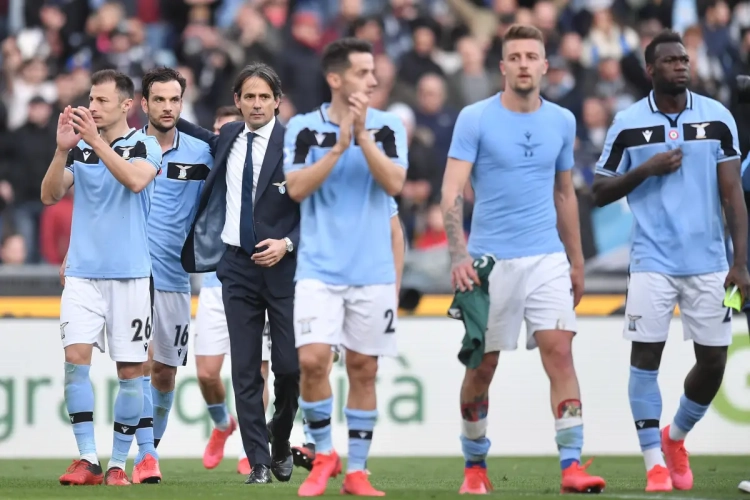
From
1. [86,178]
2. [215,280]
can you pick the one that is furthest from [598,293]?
[86,178]

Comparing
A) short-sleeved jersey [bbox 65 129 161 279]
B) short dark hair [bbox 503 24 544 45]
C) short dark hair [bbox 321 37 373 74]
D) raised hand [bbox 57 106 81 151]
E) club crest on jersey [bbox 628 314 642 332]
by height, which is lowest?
club crest on jersey [bbox 628 314 642 332]

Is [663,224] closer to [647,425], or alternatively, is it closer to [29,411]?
[647,425]

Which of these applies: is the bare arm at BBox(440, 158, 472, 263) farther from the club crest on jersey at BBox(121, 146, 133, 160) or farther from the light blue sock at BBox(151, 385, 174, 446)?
the light blue sock at BBox(151, 385, 174, 446)

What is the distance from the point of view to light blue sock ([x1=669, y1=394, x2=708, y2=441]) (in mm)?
9141

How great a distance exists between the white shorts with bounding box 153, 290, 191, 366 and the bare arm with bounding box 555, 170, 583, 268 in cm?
303

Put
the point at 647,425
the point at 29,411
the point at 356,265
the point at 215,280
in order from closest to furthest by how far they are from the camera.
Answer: the point at 356,265, the point at 647,425, the point at 215,280, the point at 29,411

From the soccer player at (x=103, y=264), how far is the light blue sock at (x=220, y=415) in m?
1.93

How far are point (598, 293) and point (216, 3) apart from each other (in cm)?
769

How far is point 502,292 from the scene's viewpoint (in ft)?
26.7

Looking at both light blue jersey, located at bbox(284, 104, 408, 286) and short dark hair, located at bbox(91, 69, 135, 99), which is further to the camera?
short dark hair, located at bbox(91, 69, 135, 99)

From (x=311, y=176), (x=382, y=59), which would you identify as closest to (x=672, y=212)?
(x=311, y=176)

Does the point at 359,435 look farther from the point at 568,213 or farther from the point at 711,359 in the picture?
the point at 711,359

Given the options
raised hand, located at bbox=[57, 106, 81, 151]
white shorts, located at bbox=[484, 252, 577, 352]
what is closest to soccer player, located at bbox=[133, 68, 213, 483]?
raised hand, located at bbox=[57, 106, 81, 151]

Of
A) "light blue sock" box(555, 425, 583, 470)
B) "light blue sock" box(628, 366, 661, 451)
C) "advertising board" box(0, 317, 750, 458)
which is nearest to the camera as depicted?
"light blue sock" box(555, 425, 583, 470)
